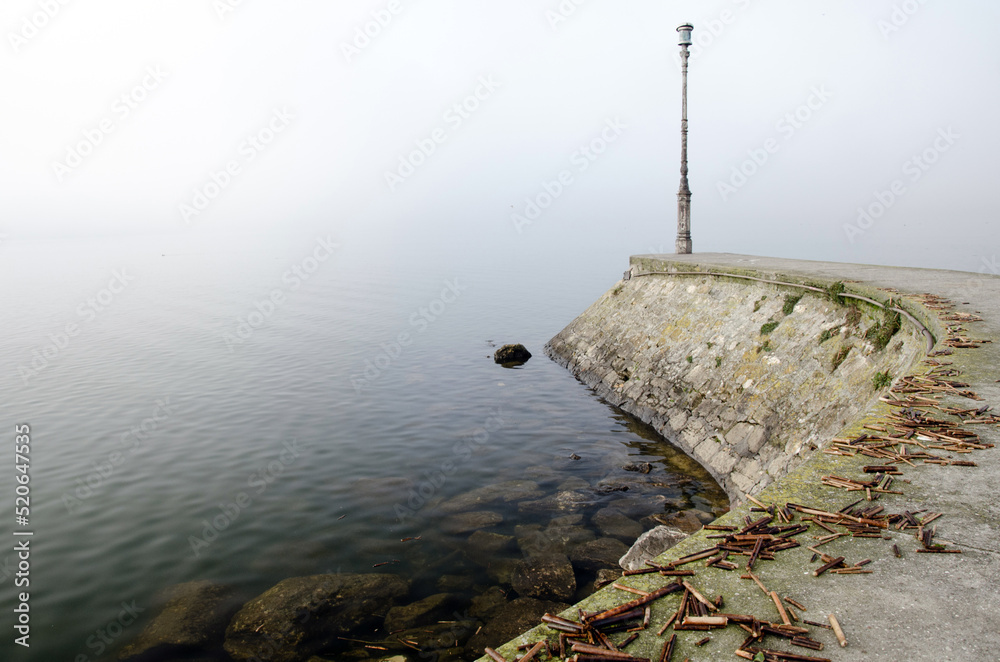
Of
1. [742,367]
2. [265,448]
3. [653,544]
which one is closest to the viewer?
[653,544]

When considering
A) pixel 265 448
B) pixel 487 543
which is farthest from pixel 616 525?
pixel 265 448

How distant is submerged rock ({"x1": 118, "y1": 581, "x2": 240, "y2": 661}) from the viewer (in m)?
7.23

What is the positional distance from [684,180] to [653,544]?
18632 mm

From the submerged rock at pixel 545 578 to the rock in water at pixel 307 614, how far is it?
1768mm

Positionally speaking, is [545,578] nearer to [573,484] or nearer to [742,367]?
[573,484]

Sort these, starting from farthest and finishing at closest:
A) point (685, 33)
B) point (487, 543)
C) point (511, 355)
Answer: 1. point (511, 355)
2. point (685, 33)
3. point (487, 543)

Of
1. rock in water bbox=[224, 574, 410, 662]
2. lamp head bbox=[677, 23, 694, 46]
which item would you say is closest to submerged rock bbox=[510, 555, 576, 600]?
rock in water bbox=[224, 574, 410, 662]

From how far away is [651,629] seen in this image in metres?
3.35

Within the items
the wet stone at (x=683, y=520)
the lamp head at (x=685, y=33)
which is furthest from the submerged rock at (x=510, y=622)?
the lamp head at (x=685, y=33)

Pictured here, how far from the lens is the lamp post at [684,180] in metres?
21.5

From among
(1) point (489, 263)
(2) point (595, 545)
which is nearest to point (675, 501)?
(2) point (595, 545)

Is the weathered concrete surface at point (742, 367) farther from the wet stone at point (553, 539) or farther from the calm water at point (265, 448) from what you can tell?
the wet stone at point (553, 539)

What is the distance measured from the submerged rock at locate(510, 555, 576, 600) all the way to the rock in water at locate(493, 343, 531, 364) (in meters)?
16.0

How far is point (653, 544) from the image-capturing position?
7961 mm
